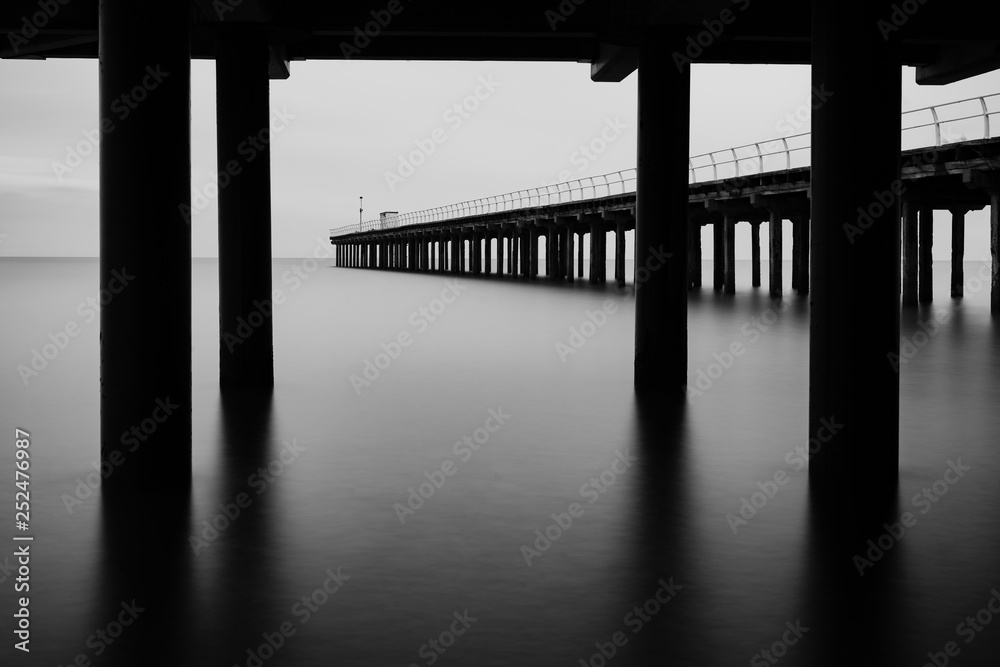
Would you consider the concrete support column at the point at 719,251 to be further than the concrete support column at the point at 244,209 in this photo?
Yes

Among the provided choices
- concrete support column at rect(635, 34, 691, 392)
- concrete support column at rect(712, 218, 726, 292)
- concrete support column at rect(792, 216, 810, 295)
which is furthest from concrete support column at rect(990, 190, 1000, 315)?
concrete support column at rect(712, 218, 726, 292)

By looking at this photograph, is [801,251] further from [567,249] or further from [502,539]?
[502,539]

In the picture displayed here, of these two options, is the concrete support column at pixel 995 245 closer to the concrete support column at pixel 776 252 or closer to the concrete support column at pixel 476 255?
the concrete support column at pixel 776 252

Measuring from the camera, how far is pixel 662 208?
1130cm

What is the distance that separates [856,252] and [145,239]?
4117mm

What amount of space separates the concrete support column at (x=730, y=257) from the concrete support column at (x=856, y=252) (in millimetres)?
30998

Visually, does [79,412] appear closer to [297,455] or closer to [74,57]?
[297,455]

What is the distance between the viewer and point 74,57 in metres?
12.8

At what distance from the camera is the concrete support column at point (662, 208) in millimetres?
11172

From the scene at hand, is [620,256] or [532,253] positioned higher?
[532,253]

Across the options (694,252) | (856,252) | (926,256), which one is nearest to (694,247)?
(694,252)

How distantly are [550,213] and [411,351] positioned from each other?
3391cm

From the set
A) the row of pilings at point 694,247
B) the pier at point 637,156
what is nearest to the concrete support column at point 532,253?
the row of pilings at point 694,247

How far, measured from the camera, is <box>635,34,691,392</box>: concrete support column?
11172mm
